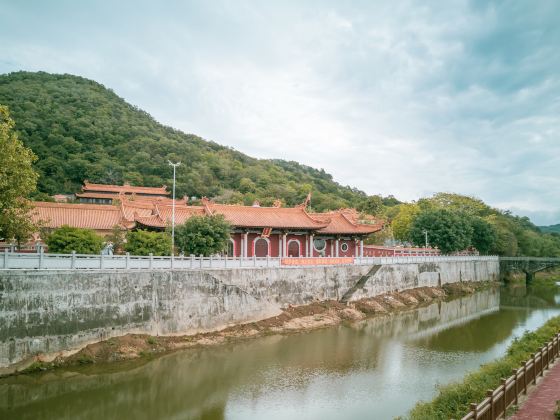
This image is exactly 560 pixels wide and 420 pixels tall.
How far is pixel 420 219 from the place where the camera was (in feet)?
186

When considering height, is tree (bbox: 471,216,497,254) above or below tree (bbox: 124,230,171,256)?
above

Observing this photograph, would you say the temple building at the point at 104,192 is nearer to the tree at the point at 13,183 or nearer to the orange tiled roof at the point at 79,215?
the orange tiled roof at the point at 79,215

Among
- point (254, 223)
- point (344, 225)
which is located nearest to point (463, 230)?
point (344, 225)

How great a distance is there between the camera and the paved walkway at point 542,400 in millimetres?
11898

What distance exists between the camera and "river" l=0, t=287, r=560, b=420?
1730 centimetres

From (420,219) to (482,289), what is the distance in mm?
11269

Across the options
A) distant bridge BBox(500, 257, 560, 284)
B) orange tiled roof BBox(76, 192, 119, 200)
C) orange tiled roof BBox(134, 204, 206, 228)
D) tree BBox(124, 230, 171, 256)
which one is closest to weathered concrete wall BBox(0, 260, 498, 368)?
tree BBox(124, 230, 171, 256)

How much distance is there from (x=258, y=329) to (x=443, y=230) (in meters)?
33.2

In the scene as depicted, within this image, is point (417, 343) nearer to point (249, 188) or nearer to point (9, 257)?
point (9, 257)

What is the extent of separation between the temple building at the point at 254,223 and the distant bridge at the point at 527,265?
30.7m

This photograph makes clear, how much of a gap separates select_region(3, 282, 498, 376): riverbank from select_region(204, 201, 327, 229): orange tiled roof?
722 cm

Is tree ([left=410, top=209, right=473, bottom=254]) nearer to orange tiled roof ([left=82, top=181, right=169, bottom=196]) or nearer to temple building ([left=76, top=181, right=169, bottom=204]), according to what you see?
temple building ([left=76, top=181, right=169, bottom=204])

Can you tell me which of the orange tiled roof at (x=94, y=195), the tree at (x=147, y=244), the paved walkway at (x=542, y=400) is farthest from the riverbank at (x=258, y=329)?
the orange tiled roof at (x=94, y=195)

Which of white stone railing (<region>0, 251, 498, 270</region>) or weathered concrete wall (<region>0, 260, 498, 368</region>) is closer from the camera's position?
weathered concrete wall (<region>0, 260, 498, 368</region>)
